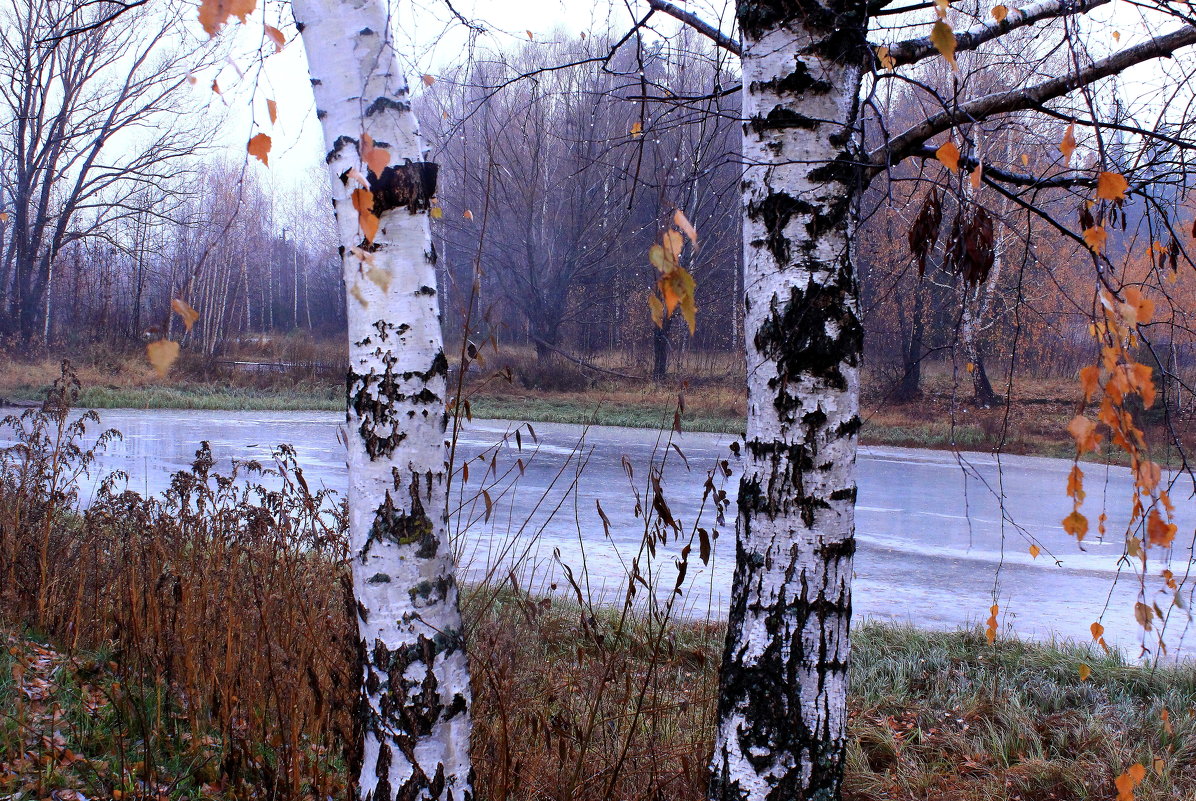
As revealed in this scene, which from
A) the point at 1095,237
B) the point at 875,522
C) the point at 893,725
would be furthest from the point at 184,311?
the point at 875,522

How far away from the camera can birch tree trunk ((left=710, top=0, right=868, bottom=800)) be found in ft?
6.93

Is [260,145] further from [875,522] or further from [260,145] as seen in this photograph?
[875,522]

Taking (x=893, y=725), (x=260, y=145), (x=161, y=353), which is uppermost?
(x=260, y=145)

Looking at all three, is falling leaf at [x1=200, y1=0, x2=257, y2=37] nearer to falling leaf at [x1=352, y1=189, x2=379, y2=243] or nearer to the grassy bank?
falling leaf at [x1=352, y1=189, x2=379, y2=243]

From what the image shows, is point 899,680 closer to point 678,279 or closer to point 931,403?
point 678,279

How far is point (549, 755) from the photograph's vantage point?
2928mm

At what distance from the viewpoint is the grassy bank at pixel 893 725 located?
2.70m

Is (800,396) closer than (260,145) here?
No

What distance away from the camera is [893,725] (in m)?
3.97

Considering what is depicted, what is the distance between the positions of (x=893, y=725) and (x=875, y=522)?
4759 millimetres

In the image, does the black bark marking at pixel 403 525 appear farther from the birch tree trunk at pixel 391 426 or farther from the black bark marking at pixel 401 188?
the black bark marking at pixel 401 188

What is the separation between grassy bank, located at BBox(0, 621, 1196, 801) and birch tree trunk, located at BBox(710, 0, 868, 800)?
532 millimetres

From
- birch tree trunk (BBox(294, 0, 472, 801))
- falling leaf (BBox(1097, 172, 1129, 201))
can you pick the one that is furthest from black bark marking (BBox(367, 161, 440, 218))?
falling leaf (BBox(1097, 172, 1129, 201))

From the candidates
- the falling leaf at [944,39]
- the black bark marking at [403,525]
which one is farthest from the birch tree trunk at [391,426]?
the falling leaf at [944,39]
